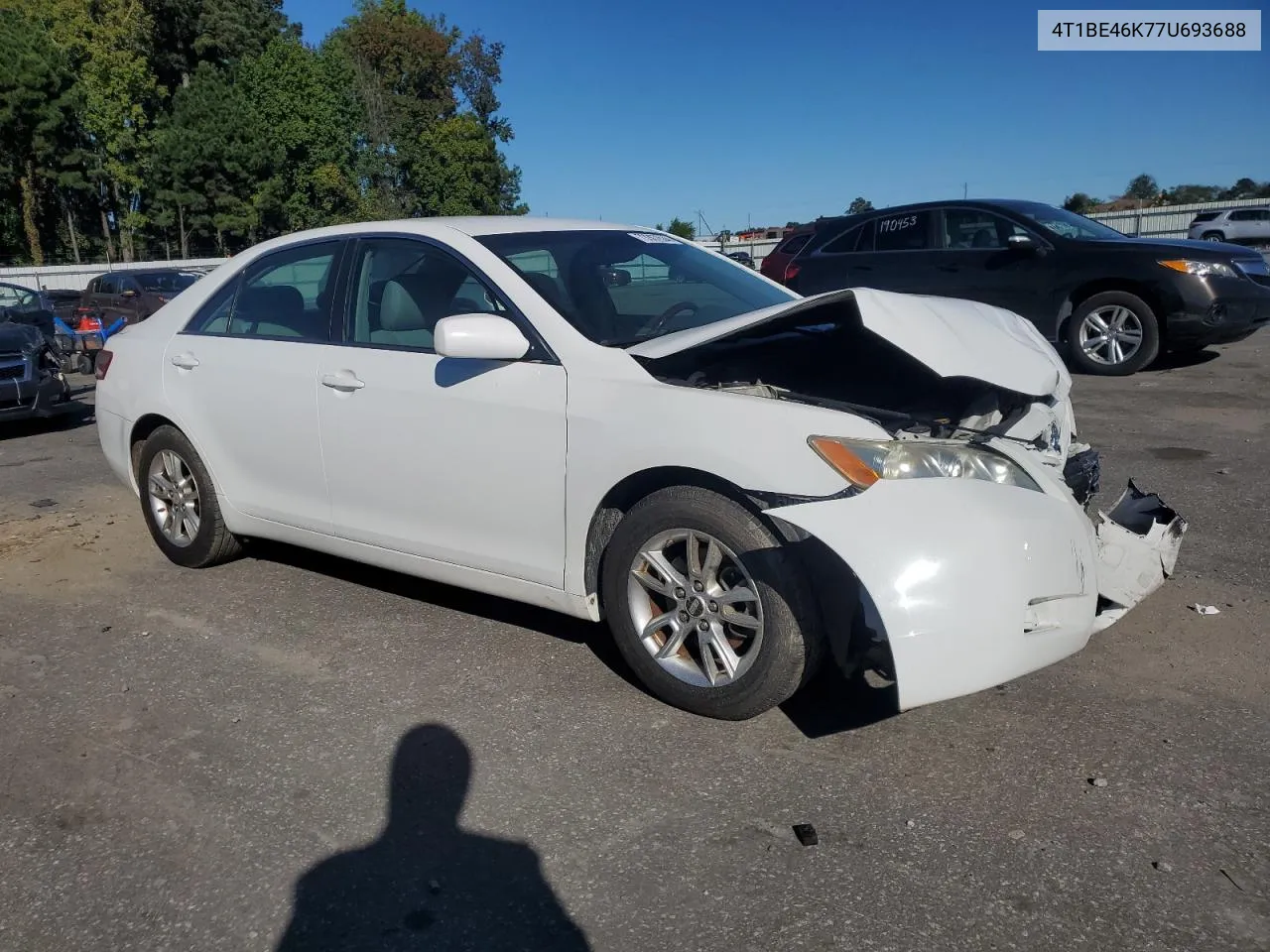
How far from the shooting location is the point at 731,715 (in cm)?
339

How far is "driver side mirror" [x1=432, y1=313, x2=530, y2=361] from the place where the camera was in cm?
363

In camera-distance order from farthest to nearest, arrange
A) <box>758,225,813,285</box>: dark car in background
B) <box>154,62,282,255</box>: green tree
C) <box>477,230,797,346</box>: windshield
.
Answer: <box>154,62,282,255</box>: green tree
<box>758,225,813,285</box>: dark car in background
<box>477,230,797,346</box>: windshield


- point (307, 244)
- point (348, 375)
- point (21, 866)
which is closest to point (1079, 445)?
point (348, 375)

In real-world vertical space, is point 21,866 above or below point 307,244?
below

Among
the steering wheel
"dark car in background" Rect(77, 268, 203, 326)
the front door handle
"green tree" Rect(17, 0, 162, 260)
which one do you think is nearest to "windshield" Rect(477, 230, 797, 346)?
the steering wheel

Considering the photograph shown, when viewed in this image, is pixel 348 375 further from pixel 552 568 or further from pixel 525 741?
pixel 525 741

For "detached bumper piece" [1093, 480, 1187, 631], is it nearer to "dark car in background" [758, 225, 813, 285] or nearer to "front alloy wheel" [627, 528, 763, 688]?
"front alloy wheel" [627, 528, 763, 688]

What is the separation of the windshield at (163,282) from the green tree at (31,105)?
31637 mm

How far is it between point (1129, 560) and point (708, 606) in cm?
140

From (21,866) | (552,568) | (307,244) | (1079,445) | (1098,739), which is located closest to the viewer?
(21,866)

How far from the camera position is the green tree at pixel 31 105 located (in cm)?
4375

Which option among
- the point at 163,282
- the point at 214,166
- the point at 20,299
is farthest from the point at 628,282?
the point at 214,166

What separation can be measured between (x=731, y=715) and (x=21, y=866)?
2.05 meters

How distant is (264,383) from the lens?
15.2 feet
